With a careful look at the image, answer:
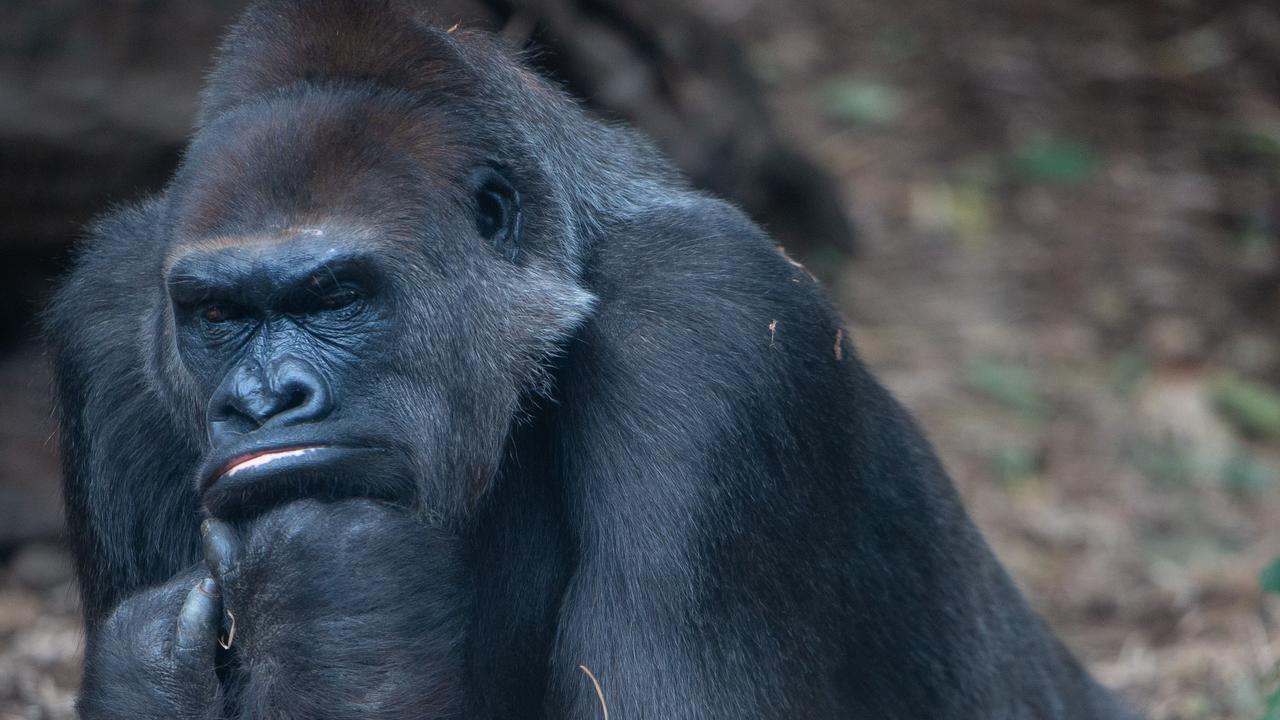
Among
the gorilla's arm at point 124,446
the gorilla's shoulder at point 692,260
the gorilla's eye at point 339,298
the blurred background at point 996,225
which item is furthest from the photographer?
the blurred background at point 996,225

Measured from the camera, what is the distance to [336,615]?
12.5ft

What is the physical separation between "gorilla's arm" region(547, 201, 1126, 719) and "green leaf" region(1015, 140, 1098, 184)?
635 centimetres

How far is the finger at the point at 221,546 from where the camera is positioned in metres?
3.93

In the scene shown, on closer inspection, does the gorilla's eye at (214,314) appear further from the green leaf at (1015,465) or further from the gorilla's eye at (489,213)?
the green leaf at (1015,465)

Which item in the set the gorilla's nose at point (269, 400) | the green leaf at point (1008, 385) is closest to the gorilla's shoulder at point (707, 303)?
the gorilla's nose at point (269, 400)

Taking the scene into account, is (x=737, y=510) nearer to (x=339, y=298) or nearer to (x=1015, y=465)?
(x=339, y=298)

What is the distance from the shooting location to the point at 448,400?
413 centimetres

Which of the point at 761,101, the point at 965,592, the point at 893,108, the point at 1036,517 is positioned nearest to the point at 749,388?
the point at 965,592

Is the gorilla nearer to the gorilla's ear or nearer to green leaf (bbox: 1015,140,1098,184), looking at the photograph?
the gorilla's ear

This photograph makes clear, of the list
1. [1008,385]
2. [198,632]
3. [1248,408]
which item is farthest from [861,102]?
[198,632]

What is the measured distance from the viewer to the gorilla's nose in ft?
12.6

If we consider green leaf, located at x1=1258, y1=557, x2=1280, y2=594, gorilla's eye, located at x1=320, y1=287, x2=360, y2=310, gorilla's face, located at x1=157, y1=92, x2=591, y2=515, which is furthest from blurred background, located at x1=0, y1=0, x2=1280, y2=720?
gorilla's eye, located at x1=320, y1=287, x2=360, y2=310

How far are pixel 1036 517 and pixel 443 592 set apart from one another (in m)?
4.80

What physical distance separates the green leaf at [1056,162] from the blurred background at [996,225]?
0.08ft
